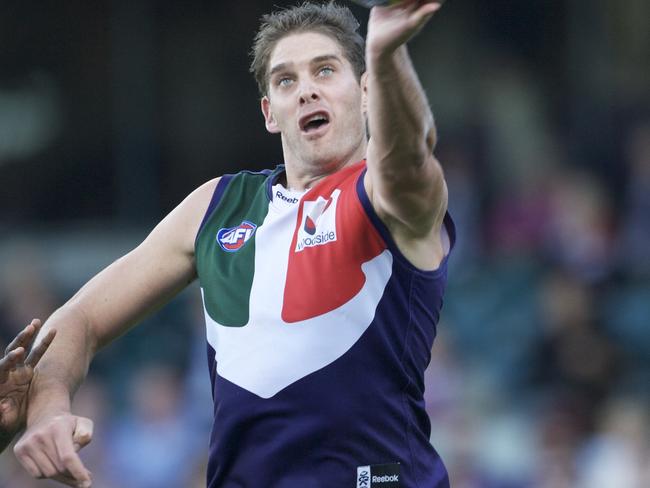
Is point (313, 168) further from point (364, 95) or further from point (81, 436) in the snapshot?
point (81, 436)

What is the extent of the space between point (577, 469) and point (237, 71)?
6.25 m

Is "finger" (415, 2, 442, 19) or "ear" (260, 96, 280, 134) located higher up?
"finger" (415, 2, 442, 19)

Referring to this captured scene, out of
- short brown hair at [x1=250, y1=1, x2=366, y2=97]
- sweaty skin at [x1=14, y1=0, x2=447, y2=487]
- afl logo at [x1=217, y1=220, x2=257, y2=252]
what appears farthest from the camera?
short brown hair at [x1=250, y1=1, x2=366, y2=97]

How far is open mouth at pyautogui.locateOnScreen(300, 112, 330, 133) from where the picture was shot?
4.53m

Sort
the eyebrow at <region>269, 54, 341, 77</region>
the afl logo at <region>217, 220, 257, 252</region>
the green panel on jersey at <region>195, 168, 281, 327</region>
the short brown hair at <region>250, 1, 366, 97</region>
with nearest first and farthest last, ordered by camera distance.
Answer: the green panel on jersey at <region>195, 168, 281, 327</region>
the afl logo at <region>217, 220, 257, 252</region>
the eyebrow at <region>269, 54, 341, 77</region>
the short brown hair at <region>250, 1, 366, 97</region>

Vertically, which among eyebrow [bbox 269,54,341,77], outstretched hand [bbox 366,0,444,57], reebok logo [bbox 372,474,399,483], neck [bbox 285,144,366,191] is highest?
outstretched hand [bbox 366,0,444,57]

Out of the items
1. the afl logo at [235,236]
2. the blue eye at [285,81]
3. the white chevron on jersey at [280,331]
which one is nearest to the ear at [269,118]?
the blue eye at [285,81]

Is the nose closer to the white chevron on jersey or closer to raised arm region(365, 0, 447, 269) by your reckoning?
the white chevron on jersey

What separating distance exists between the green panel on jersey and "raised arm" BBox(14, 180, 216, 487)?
0.08 metres

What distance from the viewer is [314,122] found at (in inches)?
180

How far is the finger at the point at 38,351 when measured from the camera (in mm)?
4215

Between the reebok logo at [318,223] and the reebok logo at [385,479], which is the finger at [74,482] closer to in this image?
the reebok logo at [385,479]

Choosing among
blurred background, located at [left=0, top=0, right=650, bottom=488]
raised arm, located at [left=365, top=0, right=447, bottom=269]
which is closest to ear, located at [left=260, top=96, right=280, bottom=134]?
raised arm, located at [left=365, top=0, right=447, bottom=269]

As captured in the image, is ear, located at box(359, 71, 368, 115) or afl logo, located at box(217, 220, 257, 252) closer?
afl logo, located at box(217, 220, 257, 252)
